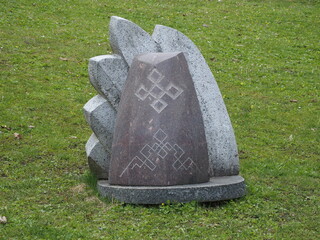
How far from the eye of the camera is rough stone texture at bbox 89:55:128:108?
727cm

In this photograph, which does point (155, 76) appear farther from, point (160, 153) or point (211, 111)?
point (211, 111)

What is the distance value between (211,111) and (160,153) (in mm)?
1128

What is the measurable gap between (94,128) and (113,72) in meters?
0.70

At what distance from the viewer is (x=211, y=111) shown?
7480 millimetres

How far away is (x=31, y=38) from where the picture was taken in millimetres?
15102

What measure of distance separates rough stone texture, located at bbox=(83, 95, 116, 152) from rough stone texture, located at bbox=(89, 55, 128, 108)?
10 cm

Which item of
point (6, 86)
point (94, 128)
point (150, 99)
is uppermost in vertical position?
point (150, 99)

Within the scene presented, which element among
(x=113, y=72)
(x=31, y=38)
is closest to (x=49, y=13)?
(x=31, y=38)

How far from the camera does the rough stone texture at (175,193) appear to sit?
6.54 meters

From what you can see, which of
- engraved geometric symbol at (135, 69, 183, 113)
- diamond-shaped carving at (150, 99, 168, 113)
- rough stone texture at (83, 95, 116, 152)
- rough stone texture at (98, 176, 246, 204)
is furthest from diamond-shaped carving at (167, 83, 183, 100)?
rough stone texture at (98, 176, 246, 204)

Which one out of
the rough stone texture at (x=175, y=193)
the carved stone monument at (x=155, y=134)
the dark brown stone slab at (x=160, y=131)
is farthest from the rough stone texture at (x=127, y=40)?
the rough stone texture at (x=175, y=193)

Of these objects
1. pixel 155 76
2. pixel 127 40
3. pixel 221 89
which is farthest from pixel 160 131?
pixel 221 89

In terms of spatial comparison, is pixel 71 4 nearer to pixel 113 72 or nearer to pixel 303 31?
pixel 303 31

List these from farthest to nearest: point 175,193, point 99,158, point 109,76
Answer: point 99,158 < point 109,76 < point 175,193
